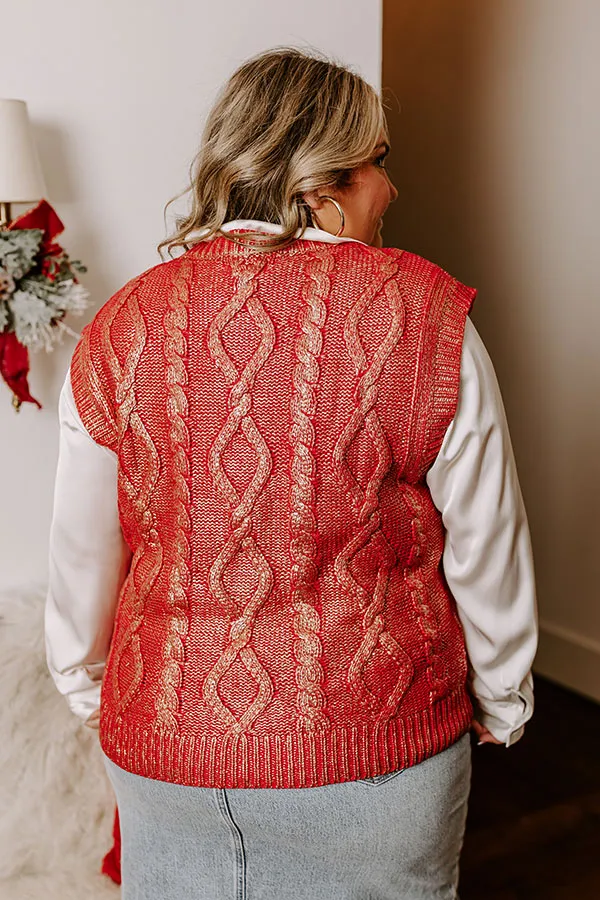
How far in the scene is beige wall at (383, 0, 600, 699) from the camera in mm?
2725

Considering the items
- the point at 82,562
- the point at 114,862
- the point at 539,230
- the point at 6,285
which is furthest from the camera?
the point at 539,230

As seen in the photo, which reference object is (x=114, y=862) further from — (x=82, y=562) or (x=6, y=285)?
(x=6, y=285)

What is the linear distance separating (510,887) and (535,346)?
5.28 feet

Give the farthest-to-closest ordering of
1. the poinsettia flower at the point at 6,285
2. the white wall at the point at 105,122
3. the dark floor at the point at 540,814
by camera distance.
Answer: the dark floor at the point at 540,814 < the white wall at the point at 105,122 < the poinsettia flower at the point at 6,285

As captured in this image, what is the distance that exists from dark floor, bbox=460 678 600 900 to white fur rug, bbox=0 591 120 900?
2.91ft

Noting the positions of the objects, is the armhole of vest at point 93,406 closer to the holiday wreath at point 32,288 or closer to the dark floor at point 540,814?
the holiday wreath at point 32,288

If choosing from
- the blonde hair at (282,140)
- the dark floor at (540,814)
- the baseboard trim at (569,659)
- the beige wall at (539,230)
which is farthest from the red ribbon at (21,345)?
the baseboard trim at (569,659)

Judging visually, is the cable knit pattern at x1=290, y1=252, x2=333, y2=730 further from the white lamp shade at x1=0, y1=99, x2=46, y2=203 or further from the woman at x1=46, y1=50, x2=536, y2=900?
Answer: the white lamp shade at x1=0, y1=99, x2=46, y2=203

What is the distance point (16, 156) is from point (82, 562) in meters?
0.87

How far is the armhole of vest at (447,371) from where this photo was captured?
91 centimetres

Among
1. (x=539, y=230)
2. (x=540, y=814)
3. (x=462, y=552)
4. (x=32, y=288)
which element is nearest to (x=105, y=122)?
(x=32, y=288)

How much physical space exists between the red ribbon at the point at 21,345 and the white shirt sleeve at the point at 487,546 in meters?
1.03

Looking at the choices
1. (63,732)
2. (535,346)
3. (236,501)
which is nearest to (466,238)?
(535,346)

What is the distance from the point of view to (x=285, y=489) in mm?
933
